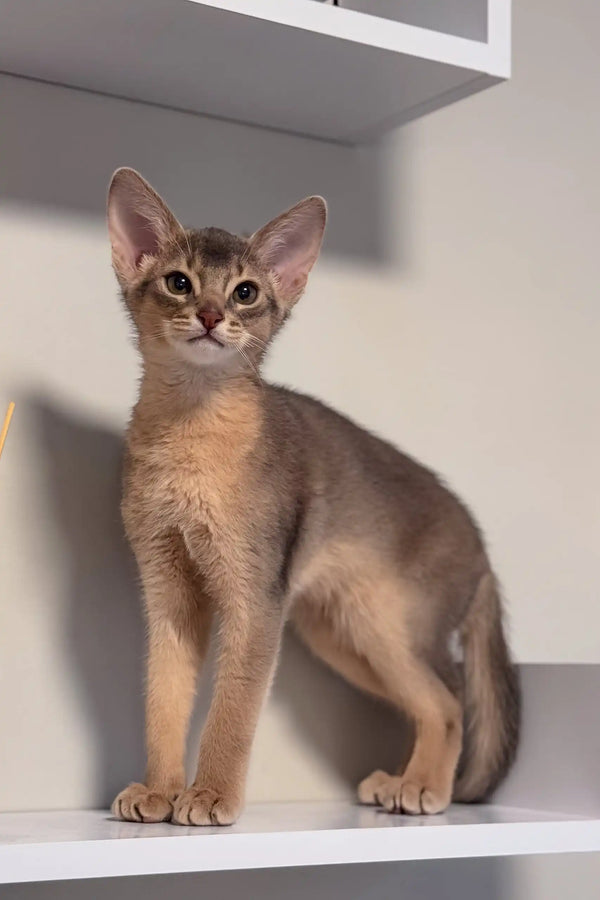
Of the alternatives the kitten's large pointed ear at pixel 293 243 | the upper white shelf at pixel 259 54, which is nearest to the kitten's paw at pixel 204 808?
the kitten's large pointed ear at pixel 293 243

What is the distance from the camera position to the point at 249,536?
1243 millimetres

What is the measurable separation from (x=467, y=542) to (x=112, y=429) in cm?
45

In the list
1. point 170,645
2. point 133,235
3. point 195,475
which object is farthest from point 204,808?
point 133,235

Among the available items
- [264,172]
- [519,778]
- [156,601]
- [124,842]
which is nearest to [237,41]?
[264,172]

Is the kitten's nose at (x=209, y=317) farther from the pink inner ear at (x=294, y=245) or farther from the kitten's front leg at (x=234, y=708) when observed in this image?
the kitten's front leg at (x=234, y=708)

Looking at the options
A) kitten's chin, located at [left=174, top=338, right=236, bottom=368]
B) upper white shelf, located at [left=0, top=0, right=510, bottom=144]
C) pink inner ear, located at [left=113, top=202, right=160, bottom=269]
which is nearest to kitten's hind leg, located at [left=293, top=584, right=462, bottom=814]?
kitten's chin, located at [left=174, top=338, right=236, bottom=368]

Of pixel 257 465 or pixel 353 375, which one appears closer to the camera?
pixel 257 465

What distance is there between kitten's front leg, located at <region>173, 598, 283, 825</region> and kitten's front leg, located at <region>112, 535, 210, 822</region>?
0.19 feet

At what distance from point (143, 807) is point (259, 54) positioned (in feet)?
2.52

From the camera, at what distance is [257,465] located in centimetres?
127

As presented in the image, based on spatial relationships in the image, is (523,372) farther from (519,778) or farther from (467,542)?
(519,778)

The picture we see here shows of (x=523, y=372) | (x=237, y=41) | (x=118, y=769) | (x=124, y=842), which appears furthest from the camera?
(x=523, y=372)

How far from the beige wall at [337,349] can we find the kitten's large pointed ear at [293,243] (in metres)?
0.23

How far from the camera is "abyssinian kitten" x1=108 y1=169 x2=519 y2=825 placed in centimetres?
122
